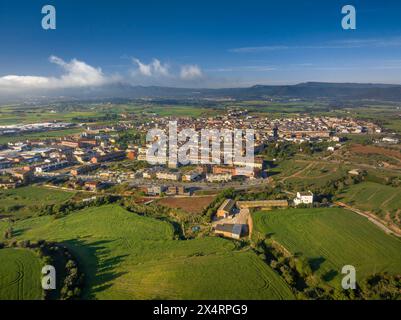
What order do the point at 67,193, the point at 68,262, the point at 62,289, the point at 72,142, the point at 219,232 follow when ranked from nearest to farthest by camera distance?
the point at 62,289 < the point at 68,262 < the point at 219,232 < the point at 67,193 < the point at 72,142

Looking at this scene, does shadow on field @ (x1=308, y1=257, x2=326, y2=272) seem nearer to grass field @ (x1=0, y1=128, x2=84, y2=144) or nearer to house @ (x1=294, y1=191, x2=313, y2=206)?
house @ (x1=294, y1=191, x2=313, y2=206)

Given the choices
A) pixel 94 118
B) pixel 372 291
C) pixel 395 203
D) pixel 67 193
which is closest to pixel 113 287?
pixel 372 291

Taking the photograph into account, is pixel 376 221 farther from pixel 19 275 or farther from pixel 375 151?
pixel 375 151

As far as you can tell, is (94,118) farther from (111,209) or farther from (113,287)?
(113,287)

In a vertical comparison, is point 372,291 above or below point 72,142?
below

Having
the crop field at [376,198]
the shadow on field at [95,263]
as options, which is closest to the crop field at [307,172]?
the crop field at [376,198]

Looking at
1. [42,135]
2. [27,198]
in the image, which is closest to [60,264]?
[27,198]

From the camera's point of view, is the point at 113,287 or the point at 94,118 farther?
the point at 94,118
